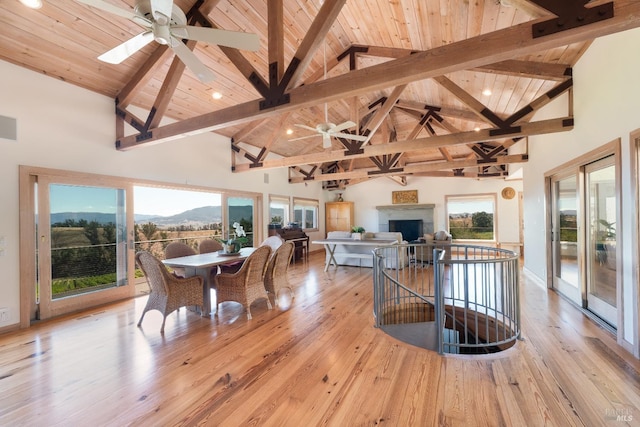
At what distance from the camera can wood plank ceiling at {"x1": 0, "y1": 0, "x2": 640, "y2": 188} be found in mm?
2082

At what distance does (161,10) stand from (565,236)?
5674 mm

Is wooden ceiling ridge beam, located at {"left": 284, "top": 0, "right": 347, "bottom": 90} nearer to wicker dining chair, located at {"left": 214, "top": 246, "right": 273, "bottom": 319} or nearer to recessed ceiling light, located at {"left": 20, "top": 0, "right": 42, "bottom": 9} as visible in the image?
wicker dining chair, located at {"left": 214, "top": 246, "right": 273, "bottom": 319}

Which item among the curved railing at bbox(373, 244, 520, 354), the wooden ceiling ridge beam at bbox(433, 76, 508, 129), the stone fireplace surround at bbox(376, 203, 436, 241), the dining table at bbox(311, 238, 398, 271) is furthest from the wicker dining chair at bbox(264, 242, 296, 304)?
the stone fireplace surround at bbox(376, 203, 436, 241)

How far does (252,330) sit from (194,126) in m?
2.74

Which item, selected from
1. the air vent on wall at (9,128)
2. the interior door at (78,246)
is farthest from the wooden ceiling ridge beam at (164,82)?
the interior door at (78,246)

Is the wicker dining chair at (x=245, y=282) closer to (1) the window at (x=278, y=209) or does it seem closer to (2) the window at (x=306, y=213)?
(1) the window at (x=278, y=209)

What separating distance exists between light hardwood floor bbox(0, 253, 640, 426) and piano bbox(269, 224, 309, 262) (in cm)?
420

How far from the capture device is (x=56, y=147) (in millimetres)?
3746

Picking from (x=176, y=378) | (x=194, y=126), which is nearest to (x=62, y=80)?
(x=194, y=126)

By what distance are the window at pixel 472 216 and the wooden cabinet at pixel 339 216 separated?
366cm

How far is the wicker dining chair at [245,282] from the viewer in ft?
11.4

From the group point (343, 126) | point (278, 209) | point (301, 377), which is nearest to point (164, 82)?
point (343, 126)

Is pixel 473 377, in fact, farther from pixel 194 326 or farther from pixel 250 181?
pixel 250 181

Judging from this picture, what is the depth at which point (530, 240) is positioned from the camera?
565 cm
